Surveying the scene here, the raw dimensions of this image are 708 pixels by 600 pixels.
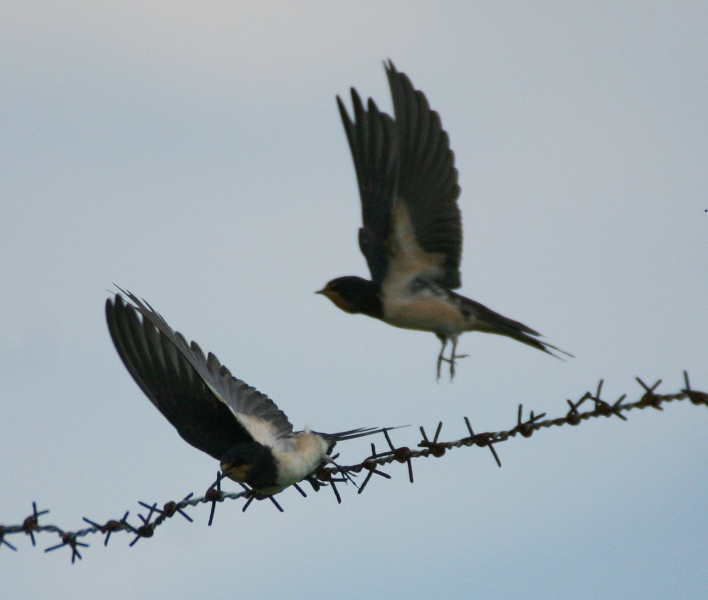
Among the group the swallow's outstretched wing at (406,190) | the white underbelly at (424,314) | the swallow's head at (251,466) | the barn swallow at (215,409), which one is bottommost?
the swallow's head at (251,466)

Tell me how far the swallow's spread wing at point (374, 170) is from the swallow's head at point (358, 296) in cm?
12

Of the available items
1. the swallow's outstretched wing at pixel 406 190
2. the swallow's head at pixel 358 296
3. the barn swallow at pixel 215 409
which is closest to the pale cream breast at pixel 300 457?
the barn swallow at pixel 215 409

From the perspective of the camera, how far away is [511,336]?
16.9 feet

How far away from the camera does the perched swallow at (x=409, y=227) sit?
5117mm

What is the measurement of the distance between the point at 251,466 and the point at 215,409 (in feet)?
2.02

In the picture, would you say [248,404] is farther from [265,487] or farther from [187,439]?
[265,487]

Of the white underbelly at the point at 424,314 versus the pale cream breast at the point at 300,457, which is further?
the white underbelly at the point at 424,314

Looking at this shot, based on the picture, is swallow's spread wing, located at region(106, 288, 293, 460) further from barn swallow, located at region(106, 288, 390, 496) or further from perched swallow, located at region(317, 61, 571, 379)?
perched swallow, located at region(317, 61, 571, 379)

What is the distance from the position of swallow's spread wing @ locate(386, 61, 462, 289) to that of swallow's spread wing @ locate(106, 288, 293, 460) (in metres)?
1.07

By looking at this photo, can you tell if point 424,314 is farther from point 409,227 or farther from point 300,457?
point 300,457

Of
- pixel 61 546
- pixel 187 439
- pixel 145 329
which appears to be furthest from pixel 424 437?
pixel 145 329

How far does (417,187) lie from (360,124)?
1.47 ft

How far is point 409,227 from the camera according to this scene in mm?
5273

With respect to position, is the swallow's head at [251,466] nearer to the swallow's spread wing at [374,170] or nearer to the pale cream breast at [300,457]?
the pale cream breast at [300,457]
